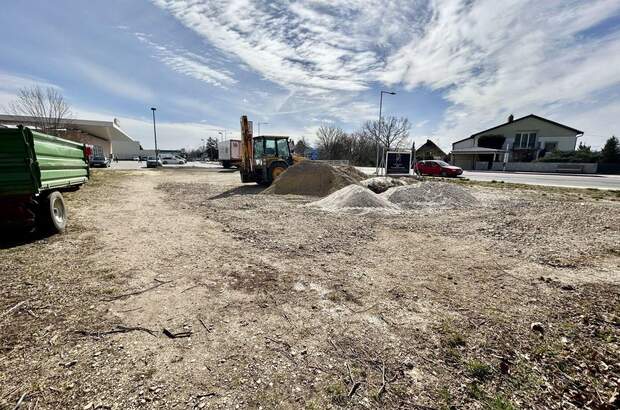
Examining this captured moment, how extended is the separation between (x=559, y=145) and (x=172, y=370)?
63159mm

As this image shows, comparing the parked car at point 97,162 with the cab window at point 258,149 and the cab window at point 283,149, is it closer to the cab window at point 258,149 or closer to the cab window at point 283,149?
the cab window at point 258,149

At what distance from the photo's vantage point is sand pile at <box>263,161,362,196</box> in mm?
13438

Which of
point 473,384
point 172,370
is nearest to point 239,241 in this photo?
point 172,370

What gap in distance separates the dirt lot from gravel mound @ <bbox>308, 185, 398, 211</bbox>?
3.44 metres

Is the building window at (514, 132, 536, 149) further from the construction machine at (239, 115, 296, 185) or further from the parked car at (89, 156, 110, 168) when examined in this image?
the parked car at (89, 156, 110, 168)

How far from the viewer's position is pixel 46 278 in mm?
4109

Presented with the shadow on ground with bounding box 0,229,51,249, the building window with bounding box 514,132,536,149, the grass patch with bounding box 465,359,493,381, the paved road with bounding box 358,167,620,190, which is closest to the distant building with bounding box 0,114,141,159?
the shadow on ground with bounding box 0,229,51,249

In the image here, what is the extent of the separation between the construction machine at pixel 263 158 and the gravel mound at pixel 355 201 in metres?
6.27

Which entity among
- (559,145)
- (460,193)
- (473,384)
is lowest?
(473,384)

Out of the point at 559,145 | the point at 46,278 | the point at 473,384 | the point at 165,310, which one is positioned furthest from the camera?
the point at 559,145

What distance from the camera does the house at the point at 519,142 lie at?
1813 inches

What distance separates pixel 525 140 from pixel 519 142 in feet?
3.22

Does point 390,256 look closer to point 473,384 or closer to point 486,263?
point 486,263

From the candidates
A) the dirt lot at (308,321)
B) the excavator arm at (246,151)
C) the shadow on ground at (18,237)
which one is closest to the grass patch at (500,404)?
the dirt lot at (308,321)
